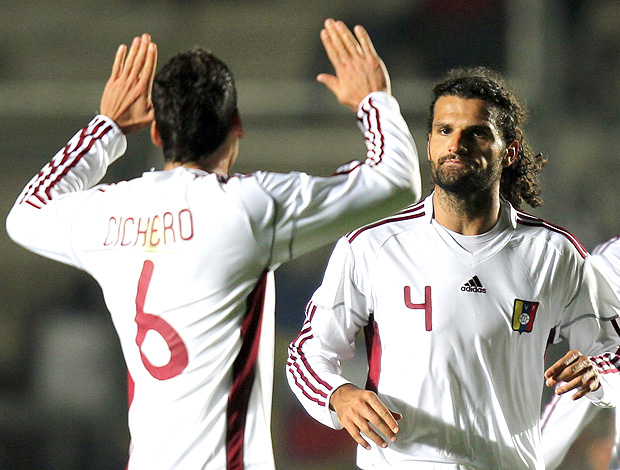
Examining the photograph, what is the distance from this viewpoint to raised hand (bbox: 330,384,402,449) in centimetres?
232

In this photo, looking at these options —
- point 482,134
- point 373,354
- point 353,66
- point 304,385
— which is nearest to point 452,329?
point 373,354

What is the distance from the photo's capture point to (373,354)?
2711mm

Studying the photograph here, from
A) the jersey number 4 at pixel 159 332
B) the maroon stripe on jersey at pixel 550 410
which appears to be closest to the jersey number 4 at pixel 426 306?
the jersey number 4 at pixel 159 332

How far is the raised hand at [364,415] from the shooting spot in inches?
91.4

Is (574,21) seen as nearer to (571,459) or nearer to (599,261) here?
(571,459)

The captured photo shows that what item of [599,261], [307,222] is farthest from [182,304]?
[599,261]

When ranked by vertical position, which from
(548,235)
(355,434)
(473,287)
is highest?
(548,235)

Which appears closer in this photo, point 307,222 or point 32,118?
point 307,222

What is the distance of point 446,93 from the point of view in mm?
2850

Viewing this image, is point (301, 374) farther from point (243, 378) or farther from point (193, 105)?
point (193, 105)

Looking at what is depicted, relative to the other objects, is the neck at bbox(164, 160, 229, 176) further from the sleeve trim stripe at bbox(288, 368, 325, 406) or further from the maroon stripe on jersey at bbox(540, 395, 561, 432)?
the maroon stripe on jersey at bbox(540, 395, 561, 432)

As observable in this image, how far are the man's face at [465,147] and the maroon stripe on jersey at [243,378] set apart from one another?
2.78ft

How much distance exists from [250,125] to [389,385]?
619cm

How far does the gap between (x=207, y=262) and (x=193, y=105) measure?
Result: 1.20 feet
